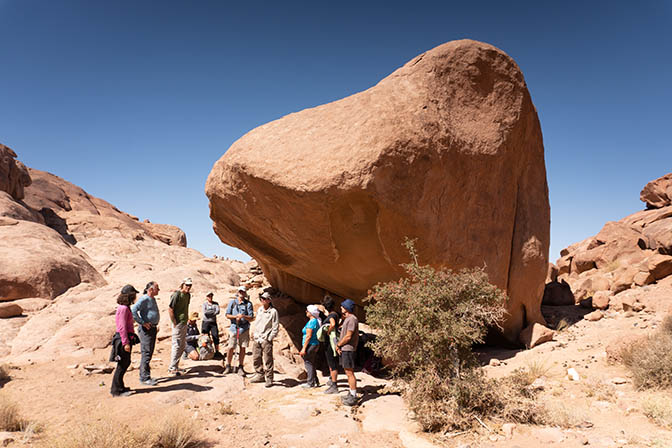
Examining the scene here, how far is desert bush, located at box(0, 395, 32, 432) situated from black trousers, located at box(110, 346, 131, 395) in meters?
1.06

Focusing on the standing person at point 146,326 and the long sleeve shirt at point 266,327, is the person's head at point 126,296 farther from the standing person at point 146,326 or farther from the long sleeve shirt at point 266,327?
the long sleeve shirt at point 266,327

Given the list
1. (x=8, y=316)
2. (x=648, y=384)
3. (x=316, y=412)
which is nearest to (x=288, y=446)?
(x=316, y=412)

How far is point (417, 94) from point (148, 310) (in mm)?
5745

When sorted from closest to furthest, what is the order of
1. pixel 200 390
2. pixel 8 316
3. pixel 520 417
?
pixel 520 417
pixel 200 390
pixel 8 316

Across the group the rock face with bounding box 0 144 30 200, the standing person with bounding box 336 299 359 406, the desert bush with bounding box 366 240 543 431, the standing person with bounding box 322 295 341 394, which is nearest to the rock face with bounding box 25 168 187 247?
the rock face with bounding box 0 144 30 200

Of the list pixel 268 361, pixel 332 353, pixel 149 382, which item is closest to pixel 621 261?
pixel 332 353

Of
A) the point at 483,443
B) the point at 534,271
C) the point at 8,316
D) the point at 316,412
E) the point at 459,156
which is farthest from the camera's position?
the point at 8,316

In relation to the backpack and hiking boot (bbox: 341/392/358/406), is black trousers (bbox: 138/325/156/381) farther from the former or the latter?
hiking boot (bbox: 341/392/358/406)

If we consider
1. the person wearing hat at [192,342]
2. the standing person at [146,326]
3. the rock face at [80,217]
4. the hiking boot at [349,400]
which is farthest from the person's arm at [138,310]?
the rock face at [80,217]

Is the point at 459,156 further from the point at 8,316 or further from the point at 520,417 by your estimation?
the point at 8,316

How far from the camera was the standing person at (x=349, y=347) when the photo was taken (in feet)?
18.6

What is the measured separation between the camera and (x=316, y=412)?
5.27 m

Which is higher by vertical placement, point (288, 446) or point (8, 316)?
point (8, 316)

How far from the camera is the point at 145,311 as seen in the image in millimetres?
6141
